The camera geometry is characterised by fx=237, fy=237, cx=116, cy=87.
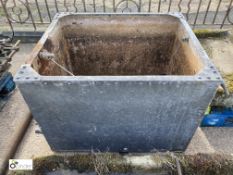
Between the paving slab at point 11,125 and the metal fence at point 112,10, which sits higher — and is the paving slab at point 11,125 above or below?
above

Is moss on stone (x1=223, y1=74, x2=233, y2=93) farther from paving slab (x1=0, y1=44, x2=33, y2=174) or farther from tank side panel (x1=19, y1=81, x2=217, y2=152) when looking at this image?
paving slab (x1=0, y1=44, x2=33, y2=174)

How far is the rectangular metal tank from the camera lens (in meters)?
1.60

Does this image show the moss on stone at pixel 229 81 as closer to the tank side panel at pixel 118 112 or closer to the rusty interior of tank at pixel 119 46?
the rusty interior of tank at pixel 119 46

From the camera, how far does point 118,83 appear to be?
1568 millimetres

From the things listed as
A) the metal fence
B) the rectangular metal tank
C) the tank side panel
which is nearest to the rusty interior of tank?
the rectangular metal tank

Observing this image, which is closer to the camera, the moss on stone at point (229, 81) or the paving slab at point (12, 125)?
the paving slab at point (12, 125)

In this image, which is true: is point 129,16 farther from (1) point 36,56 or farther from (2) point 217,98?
(2) point 217,98

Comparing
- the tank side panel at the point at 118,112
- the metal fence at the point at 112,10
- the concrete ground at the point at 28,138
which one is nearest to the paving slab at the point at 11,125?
the concrete ground at the point at 28,138

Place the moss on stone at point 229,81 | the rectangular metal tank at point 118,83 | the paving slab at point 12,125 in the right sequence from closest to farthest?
the rectangular metal tank at point 118,83 → the paving slab at point 12,125 → the moss on stone at point 229,81

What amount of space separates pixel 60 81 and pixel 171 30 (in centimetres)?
142

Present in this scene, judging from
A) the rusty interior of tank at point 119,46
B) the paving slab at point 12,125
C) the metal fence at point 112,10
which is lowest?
the metal fence at point 112,10

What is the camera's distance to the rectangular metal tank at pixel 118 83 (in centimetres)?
160

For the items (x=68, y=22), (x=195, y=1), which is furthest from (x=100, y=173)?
(x=195, y=1)

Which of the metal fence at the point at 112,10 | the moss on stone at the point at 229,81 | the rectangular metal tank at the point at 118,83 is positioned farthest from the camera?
the metal fence at the point at 112,10
